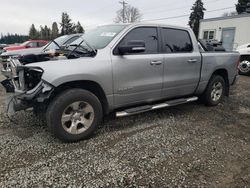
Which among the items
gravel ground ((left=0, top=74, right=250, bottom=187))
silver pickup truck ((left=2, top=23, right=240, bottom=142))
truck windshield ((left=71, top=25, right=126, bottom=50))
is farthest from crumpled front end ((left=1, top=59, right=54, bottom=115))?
truck windshield ((left=71, top=25, right=126, bottom=50))

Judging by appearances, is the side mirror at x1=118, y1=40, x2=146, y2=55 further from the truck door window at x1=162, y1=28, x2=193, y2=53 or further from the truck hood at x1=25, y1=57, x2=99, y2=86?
the truck door window at x1=162, y1=28, x2=193, y2=53

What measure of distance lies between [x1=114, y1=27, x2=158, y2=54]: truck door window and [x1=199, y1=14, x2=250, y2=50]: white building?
1734 cm

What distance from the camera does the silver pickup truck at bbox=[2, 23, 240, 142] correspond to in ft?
11.0

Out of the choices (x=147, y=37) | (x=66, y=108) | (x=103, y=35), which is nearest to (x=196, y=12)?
(x=147, y=37)

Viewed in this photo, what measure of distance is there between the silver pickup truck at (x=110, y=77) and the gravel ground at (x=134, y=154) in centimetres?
36

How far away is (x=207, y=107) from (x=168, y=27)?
2.26 meters

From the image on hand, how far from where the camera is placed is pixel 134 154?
10.6 feet

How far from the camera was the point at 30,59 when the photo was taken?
164 inches

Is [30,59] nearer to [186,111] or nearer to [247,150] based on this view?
[186,111]

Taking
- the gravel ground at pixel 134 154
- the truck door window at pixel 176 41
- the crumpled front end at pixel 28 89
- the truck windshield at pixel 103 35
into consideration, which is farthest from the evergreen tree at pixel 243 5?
the crumpled front end at pixel 28 89

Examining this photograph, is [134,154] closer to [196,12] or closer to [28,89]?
[28,89]

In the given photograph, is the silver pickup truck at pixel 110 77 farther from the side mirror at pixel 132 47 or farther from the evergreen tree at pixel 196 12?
the evergreen tree at pixel 196 12

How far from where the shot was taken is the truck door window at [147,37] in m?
3.99

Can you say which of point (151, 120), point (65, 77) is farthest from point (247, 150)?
point (65, 77)
